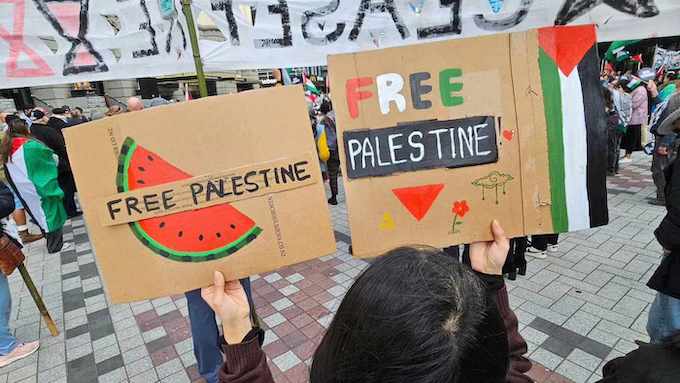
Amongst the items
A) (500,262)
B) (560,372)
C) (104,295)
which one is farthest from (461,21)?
(104,295)

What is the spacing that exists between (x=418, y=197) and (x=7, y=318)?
3.51 metres

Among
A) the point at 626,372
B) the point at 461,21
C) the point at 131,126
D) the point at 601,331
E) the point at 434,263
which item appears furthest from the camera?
the point at 601,331

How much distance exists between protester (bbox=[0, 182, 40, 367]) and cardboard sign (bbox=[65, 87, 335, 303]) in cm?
233

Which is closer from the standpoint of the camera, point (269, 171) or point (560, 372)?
point (269, 171)

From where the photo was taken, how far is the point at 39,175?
455 cm

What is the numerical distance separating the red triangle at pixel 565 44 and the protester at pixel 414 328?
0.95 meters

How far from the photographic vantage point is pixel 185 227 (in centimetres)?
124

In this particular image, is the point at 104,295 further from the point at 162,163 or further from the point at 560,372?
the point at 560,372

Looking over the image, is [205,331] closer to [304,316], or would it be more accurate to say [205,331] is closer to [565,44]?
[304,316]

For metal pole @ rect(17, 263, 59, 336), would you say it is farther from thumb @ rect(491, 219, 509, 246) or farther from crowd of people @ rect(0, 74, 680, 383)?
thumb @ rect(491, 219, 509, 246)

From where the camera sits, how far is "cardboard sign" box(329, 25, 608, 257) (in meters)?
1.29

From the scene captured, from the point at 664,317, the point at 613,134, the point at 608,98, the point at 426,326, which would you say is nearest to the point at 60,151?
the point at 426,326

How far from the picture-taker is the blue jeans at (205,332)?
7.02 ft

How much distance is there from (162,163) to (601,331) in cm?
309
